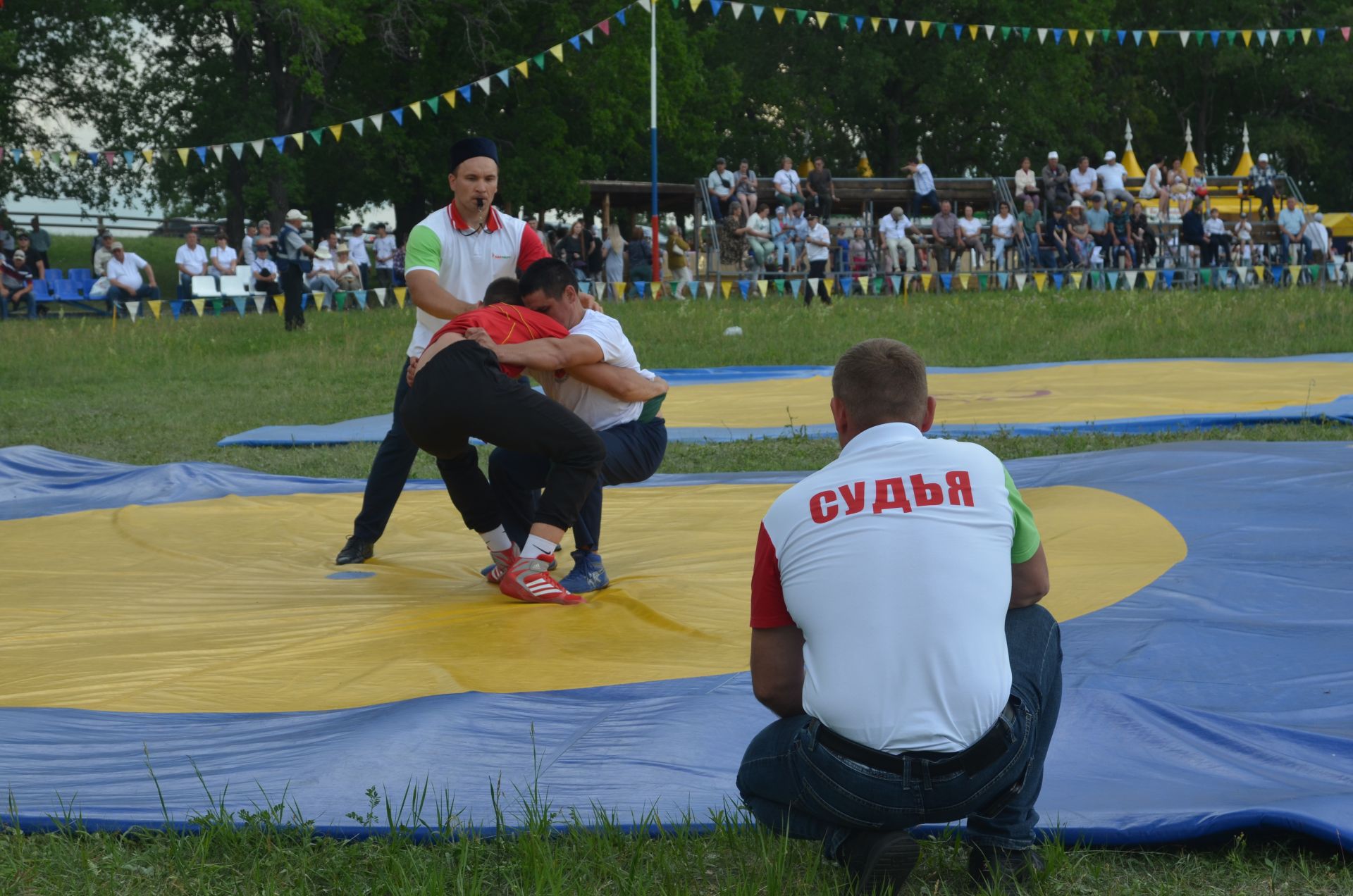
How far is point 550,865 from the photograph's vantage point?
262cm

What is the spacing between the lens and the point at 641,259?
26.2m

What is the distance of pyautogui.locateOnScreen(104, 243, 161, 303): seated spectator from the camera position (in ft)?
68.1

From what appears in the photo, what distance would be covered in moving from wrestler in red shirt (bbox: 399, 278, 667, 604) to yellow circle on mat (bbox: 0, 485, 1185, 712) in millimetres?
220

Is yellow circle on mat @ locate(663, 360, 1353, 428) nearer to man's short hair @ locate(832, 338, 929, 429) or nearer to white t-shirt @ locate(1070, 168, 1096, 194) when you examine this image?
man's short hair @ locate(832, 338, 929, 429)

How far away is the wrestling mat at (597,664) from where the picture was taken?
119 inches

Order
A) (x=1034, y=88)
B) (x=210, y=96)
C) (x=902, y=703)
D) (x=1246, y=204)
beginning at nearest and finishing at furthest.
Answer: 1. (x=902, y=703)
2. (x=1246, y=204)
3. (x=210, y=96)
4. (x=1034, y=88)

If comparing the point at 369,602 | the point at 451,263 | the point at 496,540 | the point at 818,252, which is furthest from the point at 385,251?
the point at 369,602

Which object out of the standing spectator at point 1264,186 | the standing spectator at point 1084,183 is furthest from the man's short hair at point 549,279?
the standing spectator at point 1264,186

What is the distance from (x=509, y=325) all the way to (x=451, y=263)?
902mm

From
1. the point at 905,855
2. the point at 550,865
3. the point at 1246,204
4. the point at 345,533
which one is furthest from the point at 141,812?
the point at 1246,204

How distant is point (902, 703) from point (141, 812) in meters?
1.63

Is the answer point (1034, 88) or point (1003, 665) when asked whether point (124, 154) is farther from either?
point (1003, 665)

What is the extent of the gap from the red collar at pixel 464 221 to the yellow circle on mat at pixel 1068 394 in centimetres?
373

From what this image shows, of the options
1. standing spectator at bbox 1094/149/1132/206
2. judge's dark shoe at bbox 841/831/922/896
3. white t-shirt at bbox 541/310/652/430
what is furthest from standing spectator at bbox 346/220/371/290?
judge's dark shoe at bbox 841/831/922/896
